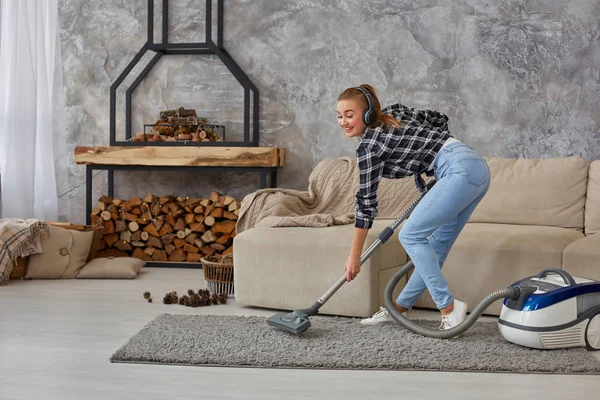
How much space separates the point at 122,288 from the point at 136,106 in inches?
64.3

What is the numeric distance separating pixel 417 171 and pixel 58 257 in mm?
2367

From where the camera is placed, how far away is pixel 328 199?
13.5 ft

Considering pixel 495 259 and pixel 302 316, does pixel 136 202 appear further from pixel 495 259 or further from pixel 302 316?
pixel 495 259

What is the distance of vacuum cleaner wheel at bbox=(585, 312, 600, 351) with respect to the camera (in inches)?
105

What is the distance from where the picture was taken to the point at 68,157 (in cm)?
534

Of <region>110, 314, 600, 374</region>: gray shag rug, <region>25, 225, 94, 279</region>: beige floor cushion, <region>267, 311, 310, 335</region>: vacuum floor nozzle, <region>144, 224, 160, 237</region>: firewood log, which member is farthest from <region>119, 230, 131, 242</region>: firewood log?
<region>267, 311, 310, 335</region>: vacuum floor nozzle

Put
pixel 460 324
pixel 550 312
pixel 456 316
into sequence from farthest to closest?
1. pixel 456 316
2. pixel 460 324
3. pixel 550 312

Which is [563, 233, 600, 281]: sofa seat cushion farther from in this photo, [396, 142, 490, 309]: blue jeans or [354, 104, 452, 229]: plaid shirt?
[354, 104, 452, 229]: plaid shirt

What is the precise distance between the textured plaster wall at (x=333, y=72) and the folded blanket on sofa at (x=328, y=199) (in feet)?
2.58

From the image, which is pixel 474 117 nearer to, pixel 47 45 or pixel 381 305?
pixel 381 305

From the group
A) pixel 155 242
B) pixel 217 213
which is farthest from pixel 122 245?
pixel 217 213

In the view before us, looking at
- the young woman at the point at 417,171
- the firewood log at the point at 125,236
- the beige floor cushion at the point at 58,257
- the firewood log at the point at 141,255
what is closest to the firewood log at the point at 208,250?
the firewood log at the point at 141,255

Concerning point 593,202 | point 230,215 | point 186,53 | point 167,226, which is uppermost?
point 186,53

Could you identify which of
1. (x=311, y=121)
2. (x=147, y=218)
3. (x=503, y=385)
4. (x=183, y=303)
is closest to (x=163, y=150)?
(x=147, y=218)
